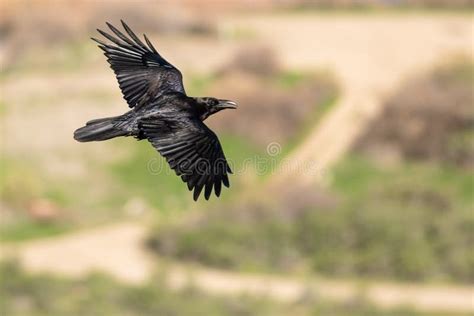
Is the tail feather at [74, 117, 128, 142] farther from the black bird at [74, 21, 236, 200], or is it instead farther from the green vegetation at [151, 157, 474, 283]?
the green vegetation at [151, 157, 474, 283]

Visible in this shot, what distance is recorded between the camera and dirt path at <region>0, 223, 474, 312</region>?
36.8 metres

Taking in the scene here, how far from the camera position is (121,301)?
3566 cm

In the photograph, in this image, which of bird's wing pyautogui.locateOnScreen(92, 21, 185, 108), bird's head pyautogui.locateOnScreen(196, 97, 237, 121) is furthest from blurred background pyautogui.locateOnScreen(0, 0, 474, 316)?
bird's head pyautogui.locateOnScreen(196, 97, 237, 121)

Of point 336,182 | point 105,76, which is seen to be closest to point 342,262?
point 336,182

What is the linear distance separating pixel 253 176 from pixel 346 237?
5183 mm

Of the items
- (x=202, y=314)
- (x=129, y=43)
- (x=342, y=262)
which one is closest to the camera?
(x=129, y=43)

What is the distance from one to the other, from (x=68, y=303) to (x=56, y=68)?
766 inches

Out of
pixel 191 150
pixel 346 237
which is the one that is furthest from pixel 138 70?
pixel 346 237

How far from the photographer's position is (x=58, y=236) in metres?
40.2

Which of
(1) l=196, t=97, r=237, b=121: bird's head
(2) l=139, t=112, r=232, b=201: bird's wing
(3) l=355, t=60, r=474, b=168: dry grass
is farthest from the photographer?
(3) l=355, t=60, r=474, b=168: dry grass

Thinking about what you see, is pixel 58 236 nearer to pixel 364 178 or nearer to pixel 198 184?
pixel 364 178

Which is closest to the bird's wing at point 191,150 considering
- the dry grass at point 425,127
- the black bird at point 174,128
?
the black bird at point 174,128

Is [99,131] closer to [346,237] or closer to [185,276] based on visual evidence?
[185,276]

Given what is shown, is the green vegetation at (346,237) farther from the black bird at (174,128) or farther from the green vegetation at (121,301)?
the black bird at (174,128)
